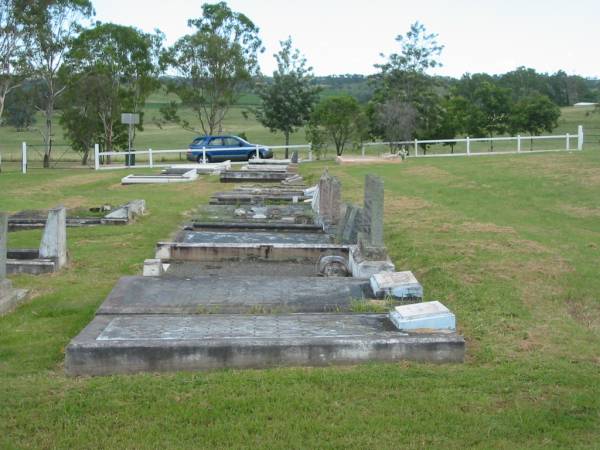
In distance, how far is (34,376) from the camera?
17.8 feet

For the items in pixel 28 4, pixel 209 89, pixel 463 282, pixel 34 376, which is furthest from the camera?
pixel 209 89

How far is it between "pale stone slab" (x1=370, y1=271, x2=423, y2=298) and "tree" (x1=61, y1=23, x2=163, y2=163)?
3321cm

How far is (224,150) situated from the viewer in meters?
33.4

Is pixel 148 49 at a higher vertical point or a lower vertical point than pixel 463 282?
higher

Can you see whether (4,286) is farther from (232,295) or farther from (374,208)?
(374,208)

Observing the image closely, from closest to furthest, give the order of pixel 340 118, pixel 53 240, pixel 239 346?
pixel 239 346 < pixel 53 240 < pixel 340 118

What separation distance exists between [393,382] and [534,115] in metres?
41.6

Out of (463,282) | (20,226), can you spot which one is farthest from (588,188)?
(20,226)

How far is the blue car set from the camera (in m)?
33.5

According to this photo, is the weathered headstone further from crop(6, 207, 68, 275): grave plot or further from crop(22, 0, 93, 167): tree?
crop(22, 0, 93, 167): tree

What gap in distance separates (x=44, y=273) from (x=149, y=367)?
13.7 ft

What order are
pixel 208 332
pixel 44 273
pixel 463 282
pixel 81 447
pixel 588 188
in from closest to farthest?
pixel 81 447 → pixel 208 332 → pixel 463 282 → pixel 44 273 → pixel 588 188

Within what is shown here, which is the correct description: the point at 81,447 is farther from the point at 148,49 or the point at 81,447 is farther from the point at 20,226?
the point at 148,49

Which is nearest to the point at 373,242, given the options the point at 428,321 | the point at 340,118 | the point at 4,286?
the point at 428,321
